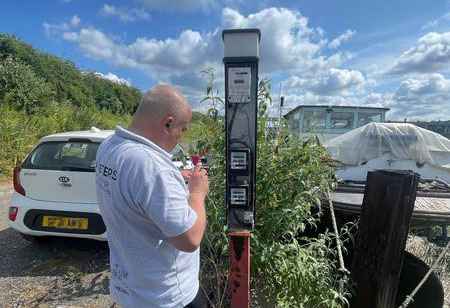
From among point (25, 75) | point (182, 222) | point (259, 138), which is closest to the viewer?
point (182, 222)

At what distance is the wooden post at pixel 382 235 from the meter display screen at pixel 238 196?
1.46 m

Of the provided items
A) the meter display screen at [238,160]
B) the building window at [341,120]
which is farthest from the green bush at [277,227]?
the building window at [341,120]

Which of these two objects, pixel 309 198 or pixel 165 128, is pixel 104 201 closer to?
pixel 165 128

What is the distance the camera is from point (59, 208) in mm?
3918

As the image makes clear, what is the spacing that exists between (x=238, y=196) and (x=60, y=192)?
2797 millimetres

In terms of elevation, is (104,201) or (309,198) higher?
(104,201)

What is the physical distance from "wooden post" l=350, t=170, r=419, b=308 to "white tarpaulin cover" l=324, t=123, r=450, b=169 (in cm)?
235

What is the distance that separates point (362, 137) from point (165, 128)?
4696 mm

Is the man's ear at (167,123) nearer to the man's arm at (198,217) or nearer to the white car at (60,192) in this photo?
the man's arm at (198,217)

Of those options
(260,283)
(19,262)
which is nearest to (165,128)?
(260,283)

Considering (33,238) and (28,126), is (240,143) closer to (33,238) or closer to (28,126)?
(33,238)

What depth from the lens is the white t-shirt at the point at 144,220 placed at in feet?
4.12

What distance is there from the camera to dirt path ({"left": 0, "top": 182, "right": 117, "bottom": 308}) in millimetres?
3193

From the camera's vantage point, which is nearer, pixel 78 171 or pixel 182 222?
pixel 182 222
